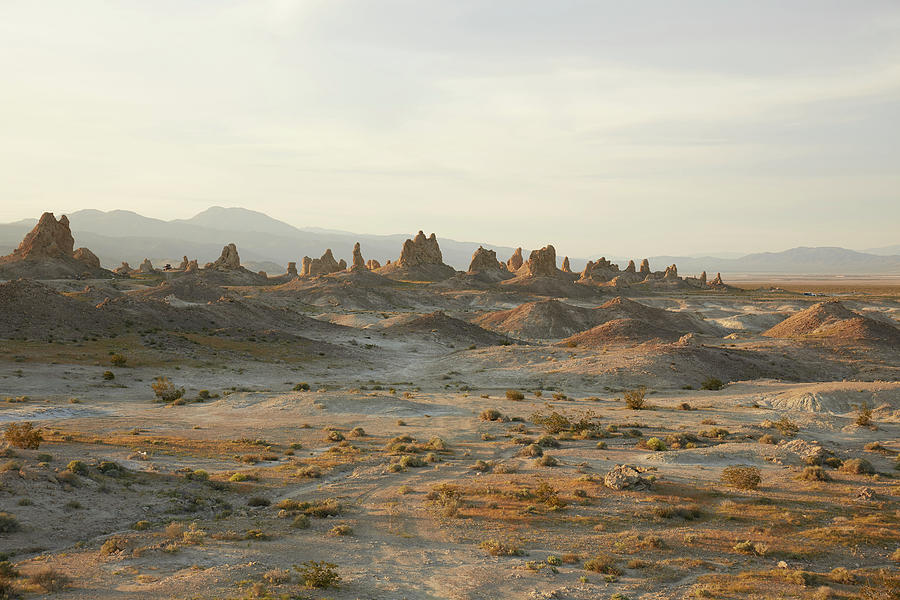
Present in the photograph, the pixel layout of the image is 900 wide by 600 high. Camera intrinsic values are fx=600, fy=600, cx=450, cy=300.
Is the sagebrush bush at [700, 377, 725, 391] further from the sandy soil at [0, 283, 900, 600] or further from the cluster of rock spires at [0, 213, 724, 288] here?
the cluster of rock spires at [0, 213, 724, 288]

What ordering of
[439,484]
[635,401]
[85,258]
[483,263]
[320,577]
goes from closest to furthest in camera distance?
[320,577], [439,484], [635,401], [85,258], [483,263]

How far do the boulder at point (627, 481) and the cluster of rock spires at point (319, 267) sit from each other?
10439cm

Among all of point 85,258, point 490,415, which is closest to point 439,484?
point 490,415

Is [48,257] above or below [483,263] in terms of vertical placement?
below

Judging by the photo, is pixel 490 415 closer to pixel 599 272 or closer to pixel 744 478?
pixel 744 478

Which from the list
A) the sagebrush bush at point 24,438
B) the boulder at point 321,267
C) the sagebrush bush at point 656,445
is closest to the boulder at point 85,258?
the boulder at point 321,267

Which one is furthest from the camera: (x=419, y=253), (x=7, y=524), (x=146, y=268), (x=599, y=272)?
(x=599, y=272)

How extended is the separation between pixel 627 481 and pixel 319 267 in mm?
136636

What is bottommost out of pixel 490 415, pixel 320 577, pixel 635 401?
pixel 490 415

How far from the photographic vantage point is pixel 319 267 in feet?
491

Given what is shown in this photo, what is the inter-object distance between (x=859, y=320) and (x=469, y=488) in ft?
195

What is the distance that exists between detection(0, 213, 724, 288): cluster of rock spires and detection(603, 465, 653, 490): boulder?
342ft

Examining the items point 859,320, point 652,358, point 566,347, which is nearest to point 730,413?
point 652,358

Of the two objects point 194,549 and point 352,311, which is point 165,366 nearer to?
point 194,549
